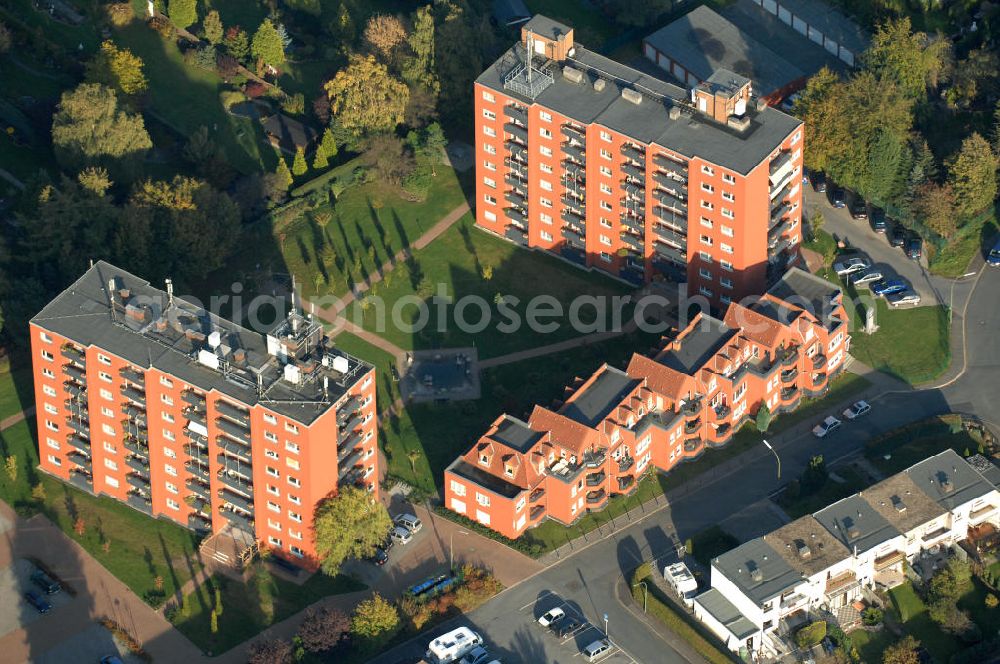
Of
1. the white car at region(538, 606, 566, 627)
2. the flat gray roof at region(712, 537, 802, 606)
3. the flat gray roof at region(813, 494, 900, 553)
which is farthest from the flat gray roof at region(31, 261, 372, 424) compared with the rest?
the flat gray roof at region(813, 494, 900, 553)

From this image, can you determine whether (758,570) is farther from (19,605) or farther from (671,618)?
(19,605)

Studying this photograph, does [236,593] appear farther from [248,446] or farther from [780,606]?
[780,606]

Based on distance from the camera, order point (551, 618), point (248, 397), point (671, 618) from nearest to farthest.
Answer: point (248, 397), point (671, 618), point (551, 618)

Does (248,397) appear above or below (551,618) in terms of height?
above

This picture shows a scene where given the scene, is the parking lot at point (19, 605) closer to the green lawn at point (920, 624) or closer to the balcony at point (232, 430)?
the balcony at point (232, 430)

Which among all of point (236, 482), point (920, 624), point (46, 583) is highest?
point (236, 482)

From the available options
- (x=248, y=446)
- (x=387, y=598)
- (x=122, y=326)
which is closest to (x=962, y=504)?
(x=387, y=598)

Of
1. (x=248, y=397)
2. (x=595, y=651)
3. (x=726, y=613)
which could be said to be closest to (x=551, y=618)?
(x=595, y=651)

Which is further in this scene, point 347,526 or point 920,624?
point 347,526
